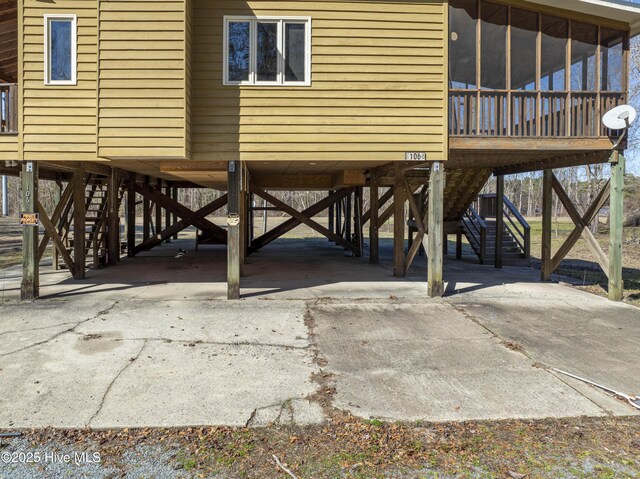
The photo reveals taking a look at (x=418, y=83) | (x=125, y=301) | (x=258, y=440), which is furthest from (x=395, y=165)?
(x=258, y=440)

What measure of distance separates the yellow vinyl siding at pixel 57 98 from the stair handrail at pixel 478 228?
430 inches

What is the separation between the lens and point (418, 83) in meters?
8.49

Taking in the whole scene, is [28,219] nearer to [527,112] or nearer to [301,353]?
[301,353]

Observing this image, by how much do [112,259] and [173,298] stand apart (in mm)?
5478

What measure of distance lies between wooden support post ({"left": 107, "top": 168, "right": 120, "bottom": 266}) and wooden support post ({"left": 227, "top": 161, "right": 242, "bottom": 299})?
209 inches

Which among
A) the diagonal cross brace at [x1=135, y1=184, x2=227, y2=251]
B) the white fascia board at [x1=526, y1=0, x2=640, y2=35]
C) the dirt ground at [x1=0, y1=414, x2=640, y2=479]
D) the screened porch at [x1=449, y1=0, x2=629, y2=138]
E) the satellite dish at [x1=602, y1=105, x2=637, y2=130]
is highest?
the white fascia board at [x1=526, y1=0, x2=640, y2=35]

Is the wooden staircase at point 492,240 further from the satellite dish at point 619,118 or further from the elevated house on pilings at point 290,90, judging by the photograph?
the satellite dish at point 619,118

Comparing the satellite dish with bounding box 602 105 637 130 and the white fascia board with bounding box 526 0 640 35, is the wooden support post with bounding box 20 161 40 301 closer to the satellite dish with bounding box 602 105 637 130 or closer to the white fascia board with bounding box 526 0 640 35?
the white fascia board with bounding box 526 0 640 35

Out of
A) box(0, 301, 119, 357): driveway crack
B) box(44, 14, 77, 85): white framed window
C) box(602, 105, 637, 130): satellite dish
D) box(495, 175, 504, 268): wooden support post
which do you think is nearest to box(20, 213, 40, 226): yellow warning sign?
box(0, 301, 119, 357): driveway crack

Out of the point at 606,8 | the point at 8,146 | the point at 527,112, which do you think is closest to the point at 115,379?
the point at 8,146

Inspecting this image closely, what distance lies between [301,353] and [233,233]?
3.46 meters

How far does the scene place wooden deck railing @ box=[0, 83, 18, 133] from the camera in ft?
27.7

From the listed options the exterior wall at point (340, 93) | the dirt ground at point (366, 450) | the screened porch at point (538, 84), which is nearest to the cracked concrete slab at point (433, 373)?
the dirt ground at point (366, 450)

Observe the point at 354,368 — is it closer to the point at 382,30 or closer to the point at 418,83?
the point at 418,83
